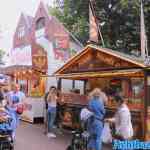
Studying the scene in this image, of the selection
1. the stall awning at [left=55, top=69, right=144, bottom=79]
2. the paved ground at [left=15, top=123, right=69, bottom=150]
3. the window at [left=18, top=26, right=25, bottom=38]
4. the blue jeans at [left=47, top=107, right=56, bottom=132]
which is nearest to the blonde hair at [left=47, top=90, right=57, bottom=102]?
the blue jeans at [left=47, top=107, right=56, bottom=132]

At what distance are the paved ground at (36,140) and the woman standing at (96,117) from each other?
205 centimetres

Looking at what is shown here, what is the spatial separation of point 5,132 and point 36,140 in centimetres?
323

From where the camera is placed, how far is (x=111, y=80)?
50.1 feet

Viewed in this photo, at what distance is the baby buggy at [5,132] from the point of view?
8.45 metres

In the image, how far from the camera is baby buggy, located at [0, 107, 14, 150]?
8.45 meters

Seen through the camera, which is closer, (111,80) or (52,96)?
(52,96)

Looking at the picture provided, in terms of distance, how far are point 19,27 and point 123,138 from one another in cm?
1584

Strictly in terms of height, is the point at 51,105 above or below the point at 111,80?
below

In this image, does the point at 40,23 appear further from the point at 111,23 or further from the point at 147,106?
the point at 147,106

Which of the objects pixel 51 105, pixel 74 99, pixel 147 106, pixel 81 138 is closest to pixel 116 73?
pixel 147 106

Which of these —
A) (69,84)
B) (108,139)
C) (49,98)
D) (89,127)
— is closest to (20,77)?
(69,84)

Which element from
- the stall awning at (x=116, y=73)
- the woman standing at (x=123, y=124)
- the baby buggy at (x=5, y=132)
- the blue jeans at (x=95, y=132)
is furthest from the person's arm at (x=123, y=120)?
the stall awning at (x=116, y=73)

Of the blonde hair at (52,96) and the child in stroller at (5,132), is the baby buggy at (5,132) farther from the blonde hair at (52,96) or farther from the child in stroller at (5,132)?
the blonde hair at (52,96)

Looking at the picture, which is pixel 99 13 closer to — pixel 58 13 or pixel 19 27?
pixel 58 13
